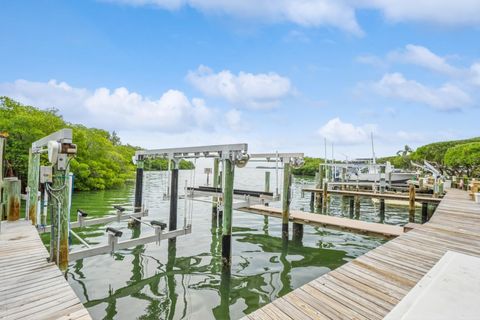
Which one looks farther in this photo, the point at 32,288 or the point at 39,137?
the point at 39,137

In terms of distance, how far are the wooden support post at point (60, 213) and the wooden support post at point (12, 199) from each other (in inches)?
189

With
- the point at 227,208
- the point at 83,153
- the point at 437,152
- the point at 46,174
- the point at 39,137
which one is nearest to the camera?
the point at 46,174

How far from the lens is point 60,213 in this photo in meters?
5.01

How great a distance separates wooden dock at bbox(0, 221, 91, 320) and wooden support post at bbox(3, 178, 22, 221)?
8.92 ft

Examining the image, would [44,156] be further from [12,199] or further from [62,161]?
[62,161]

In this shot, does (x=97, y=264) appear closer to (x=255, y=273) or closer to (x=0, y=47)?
(x=255, y=273)

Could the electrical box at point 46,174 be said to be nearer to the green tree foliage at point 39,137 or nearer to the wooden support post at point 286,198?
the wooden support post at point 286,198

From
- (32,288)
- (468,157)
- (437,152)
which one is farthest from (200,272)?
(437,152)

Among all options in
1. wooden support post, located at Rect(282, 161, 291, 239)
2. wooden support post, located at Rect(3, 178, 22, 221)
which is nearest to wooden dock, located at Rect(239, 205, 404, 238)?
wooden support post, located at Rect(282, 161, 291, 239)

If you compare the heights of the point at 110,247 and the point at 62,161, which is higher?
the point at 62,161

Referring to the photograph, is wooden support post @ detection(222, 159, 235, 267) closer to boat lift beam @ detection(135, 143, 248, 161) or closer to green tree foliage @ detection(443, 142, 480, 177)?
boat lift beam @ detection(135, 143, 248, 161)

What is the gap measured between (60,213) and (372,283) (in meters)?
5.64

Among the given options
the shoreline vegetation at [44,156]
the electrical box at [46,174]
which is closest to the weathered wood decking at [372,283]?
the electrical box at [46,174]

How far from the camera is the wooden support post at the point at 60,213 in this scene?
196 inches
